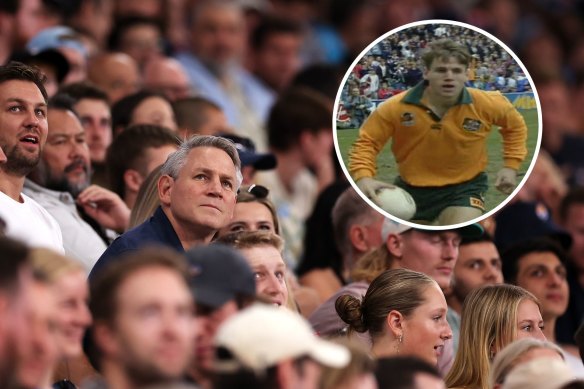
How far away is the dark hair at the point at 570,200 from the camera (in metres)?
10.0

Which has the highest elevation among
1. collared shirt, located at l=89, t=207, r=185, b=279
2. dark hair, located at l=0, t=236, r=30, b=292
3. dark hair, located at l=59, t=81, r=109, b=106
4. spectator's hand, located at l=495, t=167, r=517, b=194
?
dark hair, located at l=0, t=236, r=30, b=292

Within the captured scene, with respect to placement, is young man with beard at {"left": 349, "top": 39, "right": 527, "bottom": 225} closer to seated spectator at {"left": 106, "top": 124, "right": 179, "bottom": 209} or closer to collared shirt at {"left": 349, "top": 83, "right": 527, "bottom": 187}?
collared shirt at {"left": 349, "top": 83, "right": 527, "bottom": 187}

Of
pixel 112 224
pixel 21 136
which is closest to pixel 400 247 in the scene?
pixel 112 224

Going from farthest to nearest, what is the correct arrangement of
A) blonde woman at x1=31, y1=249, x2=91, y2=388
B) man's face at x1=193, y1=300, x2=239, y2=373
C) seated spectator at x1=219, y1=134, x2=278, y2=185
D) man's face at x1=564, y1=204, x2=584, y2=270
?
man's face at x1=564, y1=204, x2=584, y2=270 → seated spectator at x1=219, y1=134, x2=278, y2=185 → man's face at x1=193, y1=300, x2=239, y2=373 → blonde woman at x1=31, y1=249, x2=91, y2=388

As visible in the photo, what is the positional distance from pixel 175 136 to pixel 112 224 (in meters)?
0.63

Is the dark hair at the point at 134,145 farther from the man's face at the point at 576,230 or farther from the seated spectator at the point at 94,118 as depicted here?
the man's face at the point at 576,230

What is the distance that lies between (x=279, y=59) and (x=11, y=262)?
8.45 metres

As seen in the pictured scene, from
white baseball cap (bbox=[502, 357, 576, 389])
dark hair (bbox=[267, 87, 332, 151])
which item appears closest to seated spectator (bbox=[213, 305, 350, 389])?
white baseball cap (bbox=[502, 357, 576, 389])

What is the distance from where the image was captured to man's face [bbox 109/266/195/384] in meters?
4.61

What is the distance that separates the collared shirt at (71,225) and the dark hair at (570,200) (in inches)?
152

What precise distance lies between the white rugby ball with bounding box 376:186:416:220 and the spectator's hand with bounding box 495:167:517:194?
41 cm

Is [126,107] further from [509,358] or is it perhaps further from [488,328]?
[509,358]

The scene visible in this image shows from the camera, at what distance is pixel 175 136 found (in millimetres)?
7953

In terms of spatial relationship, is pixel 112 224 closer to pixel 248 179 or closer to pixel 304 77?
pixel 248 179
